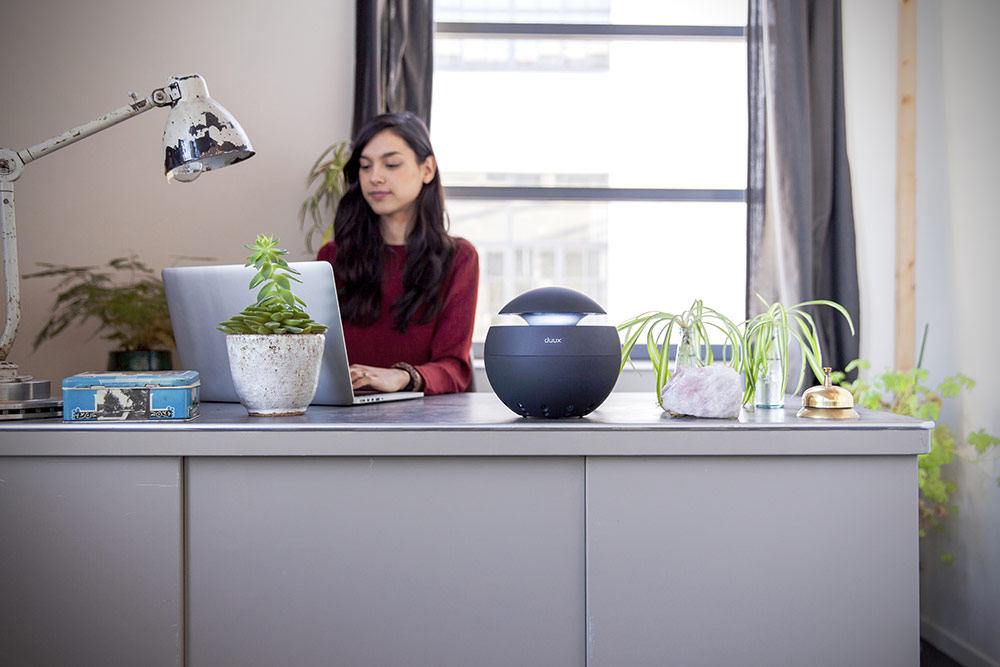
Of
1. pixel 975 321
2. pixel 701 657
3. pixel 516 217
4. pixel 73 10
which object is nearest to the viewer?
pixel 701 657

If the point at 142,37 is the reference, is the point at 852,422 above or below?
below

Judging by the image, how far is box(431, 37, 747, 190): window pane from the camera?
13.9 ft

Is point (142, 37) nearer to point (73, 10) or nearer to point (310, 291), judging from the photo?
point (73, 10)

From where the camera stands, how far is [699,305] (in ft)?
3.93

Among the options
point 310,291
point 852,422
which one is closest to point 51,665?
point 310,291

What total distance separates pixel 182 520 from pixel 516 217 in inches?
256

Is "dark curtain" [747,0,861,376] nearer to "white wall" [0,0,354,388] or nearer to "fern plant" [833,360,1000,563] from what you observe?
"fern plant" [833,360,1000,563]

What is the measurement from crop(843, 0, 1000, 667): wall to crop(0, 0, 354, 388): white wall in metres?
2.15

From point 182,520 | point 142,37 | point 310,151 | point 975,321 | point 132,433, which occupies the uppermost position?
point 142,37

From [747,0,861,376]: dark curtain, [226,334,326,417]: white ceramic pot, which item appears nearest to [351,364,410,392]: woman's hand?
[226,334,326,417]: white ceramic pot

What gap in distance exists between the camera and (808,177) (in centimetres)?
308

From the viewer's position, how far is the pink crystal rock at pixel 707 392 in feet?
3.63

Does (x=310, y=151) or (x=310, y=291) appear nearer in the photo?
(x=310, y=291)

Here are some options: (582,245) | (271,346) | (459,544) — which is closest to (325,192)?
(271,346)
